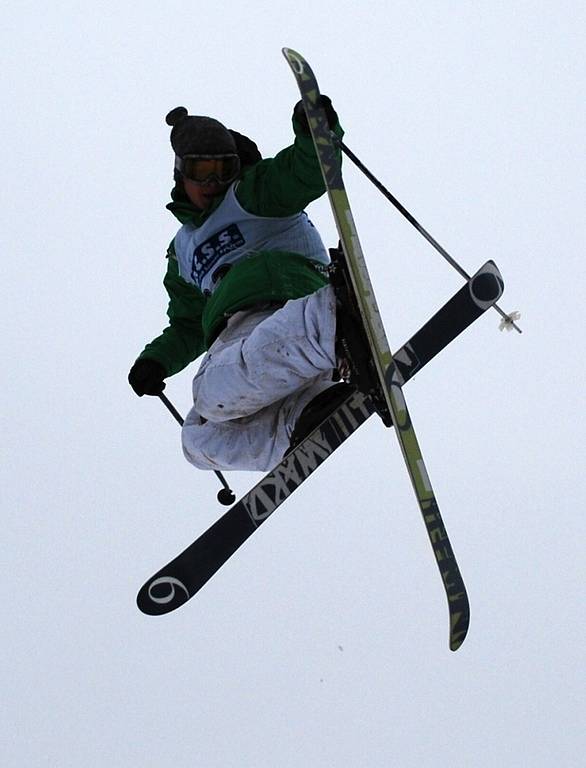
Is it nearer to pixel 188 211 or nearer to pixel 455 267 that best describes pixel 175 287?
pixel 188 211

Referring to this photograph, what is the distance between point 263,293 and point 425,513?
3.95 ft

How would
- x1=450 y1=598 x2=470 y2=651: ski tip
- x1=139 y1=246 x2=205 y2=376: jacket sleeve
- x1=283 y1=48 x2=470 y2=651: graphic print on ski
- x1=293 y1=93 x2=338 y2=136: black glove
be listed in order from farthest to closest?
x1=139 y1=246 x2=205 y2=376: jacket sleeve, x1=450 y1=598 x2=470 y2=651: ski tip, x1=293 y1=93 x2=338 y2=136: black glove, x1=283 y1=48 x2=470 y2=651: graphic print on ski

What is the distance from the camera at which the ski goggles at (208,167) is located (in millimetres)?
7090

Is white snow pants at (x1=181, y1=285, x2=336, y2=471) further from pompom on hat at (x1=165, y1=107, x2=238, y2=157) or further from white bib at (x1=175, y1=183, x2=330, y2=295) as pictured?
pompom on hat at (x1=165, y1=107, x2=238, y2=157)

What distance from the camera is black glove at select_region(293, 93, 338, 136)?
6.34 meters

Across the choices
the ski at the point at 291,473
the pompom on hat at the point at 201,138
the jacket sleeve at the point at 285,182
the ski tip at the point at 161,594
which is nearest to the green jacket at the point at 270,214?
the jacket sleeve at the point at 285,182

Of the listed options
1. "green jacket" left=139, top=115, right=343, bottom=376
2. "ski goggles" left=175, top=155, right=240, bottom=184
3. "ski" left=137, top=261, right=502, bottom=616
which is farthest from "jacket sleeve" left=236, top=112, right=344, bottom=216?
"ski" left=137, top=261, right=502, bottom=616

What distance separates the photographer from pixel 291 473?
6.88 metres

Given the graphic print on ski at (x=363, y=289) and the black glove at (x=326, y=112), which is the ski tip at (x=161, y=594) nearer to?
the graphic print on ski at (x=363, y=289)

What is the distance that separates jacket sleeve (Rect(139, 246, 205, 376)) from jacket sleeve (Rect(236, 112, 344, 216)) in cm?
108

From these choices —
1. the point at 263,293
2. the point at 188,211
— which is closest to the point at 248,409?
the point at 263,293

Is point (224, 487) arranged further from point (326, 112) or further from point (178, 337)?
point (326, 112)

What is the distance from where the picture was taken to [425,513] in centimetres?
663

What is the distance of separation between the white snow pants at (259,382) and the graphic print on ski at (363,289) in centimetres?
16
